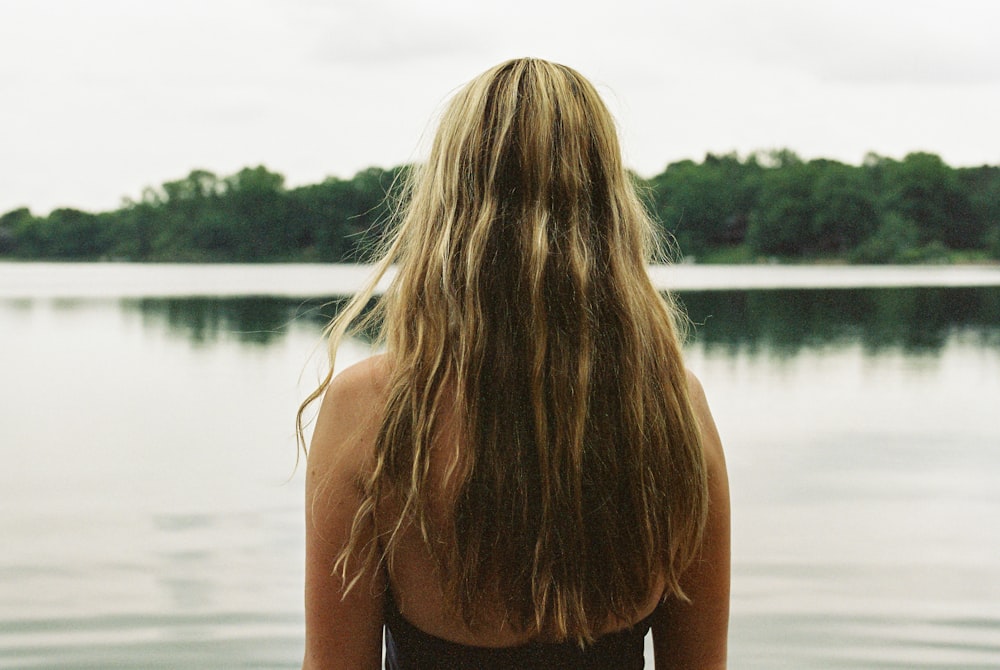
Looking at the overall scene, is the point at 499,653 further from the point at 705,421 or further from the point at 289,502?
the point at 289,502

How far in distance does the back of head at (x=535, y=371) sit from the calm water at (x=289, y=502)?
0.27 metres

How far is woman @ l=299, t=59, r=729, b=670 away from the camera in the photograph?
4.80 ft

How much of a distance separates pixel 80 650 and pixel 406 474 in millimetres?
5363

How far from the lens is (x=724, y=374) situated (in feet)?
73.5

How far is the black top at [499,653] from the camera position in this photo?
1544 mm

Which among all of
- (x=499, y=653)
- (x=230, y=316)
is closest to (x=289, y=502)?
(x=499, y=653)

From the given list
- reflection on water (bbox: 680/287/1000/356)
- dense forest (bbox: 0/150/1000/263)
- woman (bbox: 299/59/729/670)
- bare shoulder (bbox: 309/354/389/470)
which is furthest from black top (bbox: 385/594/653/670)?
dense forest (bbox: 0/150/1000/263)

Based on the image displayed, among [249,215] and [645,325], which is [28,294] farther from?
[645,325]

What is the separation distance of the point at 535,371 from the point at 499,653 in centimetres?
43

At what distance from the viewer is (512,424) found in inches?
57.9

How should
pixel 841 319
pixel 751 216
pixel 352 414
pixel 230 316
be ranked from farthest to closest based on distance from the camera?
pixel 751 216 < pixel 230 316 < pixel 841 319 < pixel 352 414

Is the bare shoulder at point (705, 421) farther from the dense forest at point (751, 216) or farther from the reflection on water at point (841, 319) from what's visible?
the dense forest at point (751, 216)

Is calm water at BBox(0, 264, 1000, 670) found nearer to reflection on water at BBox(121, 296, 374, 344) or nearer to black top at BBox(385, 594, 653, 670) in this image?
black top at BBox(385, 594, 653, 670)

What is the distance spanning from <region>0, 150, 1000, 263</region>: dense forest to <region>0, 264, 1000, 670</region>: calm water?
60.1 meters
